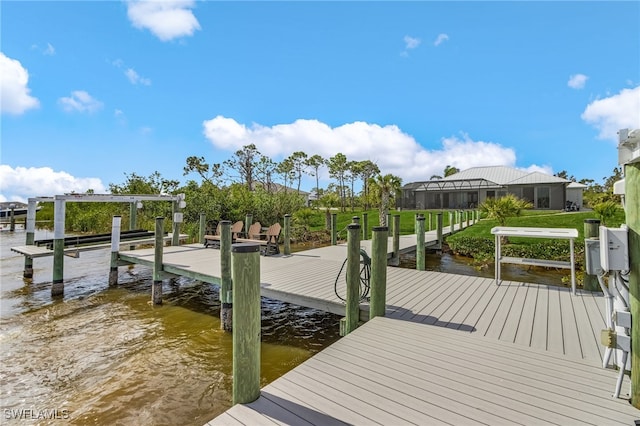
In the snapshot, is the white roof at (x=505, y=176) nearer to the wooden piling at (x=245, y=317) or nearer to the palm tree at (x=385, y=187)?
the palm tree at (x=385, y=187)

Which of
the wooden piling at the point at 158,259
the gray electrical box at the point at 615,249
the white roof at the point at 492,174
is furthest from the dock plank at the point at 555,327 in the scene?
the white roof at the point at 492,174

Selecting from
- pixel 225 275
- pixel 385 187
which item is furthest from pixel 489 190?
pixel 225 275

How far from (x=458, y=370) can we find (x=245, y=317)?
194 cm

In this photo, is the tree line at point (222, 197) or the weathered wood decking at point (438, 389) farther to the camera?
the tree line at point (222, 197)

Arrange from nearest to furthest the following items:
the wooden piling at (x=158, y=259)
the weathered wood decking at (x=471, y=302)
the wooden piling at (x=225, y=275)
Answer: the weathered wood decking at (x=471, y=302) → the wooden piling at (x=225, y=275) → the wooden piling at (x=158, y=259)

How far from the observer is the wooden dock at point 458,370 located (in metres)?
2.17

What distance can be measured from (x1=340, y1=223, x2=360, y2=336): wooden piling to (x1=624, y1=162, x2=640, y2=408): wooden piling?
2.43m

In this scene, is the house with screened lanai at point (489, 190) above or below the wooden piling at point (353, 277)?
above

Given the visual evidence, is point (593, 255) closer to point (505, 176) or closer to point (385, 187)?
point (385, 187)

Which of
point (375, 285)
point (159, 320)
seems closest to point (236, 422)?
point (375, 285)

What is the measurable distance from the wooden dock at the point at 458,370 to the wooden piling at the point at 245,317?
200mm

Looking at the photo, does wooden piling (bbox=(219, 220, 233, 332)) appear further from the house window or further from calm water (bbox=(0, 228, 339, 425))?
the house window

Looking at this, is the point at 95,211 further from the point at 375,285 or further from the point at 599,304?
the point at 599,304

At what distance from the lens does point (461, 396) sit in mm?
2367
